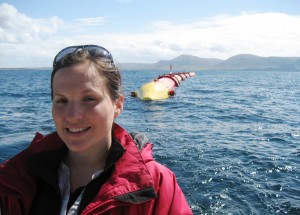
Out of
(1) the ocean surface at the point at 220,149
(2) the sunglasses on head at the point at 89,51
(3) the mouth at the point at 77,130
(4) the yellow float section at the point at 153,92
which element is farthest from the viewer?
(4) the yellow float section at the point at 153,92

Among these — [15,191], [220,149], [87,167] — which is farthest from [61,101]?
[220,149]

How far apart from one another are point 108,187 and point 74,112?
68 centimetres

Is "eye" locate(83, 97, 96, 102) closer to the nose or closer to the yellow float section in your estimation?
the nose

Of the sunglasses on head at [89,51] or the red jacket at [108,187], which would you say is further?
the sunglasses on head at [89,51]

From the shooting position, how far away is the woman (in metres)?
2.62

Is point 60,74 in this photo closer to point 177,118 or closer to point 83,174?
point 83,174

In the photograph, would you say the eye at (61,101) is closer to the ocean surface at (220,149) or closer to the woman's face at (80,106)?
the woman's face at (80,106)

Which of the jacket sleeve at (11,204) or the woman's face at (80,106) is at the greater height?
the woman's face at (80,106)

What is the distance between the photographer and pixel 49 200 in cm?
278

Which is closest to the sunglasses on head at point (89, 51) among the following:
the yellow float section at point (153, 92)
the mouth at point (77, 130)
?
the mouth at point (77, 130)

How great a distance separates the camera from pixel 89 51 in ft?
10.0

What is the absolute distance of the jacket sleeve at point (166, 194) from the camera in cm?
267

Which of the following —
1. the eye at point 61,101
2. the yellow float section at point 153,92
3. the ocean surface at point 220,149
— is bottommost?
the ocean surface at point 220,149

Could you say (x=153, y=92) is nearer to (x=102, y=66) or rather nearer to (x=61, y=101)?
(x=102, y=66)
